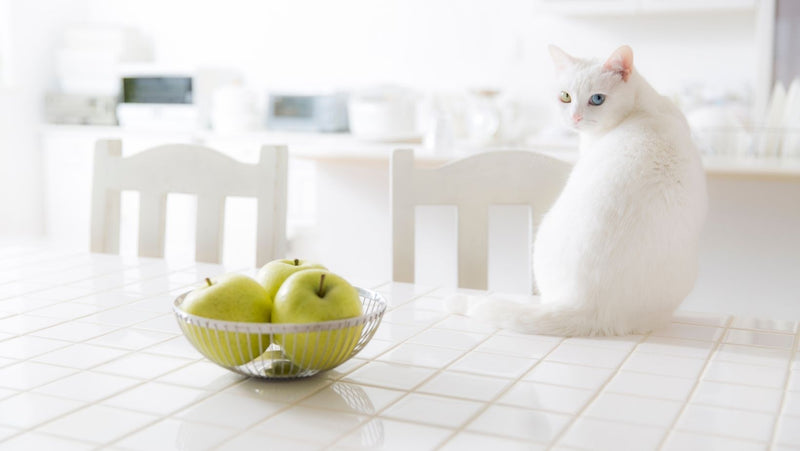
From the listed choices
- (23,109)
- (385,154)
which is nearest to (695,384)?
(385,154)

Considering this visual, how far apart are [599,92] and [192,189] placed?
0.89m

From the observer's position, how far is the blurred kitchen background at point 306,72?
12.8ft

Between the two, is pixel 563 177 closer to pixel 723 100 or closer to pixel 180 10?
pixel 723 100

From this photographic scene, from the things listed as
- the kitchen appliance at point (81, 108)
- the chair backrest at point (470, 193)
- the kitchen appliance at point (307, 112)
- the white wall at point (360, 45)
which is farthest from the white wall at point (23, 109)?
the chair backrest at point (470, 193)

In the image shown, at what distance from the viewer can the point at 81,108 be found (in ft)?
15.2

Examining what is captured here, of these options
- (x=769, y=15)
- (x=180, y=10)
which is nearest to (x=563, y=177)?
(x=769, y=15)

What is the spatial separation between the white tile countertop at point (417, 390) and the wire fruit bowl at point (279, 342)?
0.07 feet

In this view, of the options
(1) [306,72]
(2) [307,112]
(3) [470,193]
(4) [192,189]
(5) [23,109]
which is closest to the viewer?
(3) [470,193]

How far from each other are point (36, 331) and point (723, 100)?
11.1 feet

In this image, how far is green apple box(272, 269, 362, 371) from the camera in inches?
33.0

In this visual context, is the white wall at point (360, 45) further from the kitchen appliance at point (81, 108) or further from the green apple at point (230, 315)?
the green apple at point (230, 315)

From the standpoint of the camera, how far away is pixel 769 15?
3.60 m

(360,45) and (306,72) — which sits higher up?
(360,45)

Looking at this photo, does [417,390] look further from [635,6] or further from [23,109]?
[23,109]
